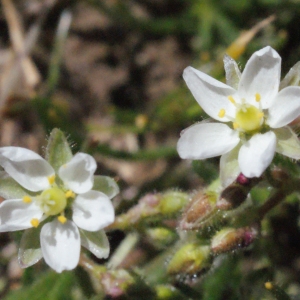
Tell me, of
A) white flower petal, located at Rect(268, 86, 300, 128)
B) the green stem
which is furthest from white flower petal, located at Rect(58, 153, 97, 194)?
the green stem

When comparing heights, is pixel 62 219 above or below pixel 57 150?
below

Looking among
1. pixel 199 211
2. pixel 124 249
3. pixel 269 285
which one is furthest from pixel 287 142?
pixel 124 249

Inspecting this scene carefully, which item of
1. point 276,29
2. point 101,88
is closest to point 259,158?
point 276,29

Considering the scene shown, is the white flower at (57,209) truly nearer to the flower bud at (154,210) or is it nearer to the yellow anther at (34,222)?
the yellow anther at (34,222)

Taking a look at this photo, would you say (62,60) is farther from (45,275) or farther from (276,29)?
(45,275)

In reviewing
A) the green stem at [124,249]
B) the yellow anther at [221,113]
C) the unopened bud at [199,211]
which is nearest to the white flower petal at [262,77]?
the yellow anther at [221,113]

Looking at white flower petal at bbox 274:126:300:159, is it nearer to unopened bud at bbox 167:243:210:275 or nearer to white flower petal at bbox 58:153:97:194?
unopened bud at bbox 167:243:210:275

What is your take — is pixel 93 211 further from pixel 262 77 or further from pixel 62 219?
pixel 262 77
